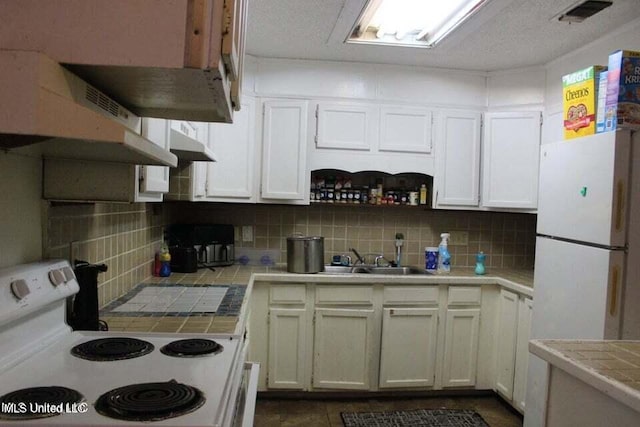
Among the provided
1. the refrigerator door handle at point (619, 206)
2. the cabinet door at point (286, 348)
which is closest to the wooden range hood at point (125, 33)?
the refrigerator door handle at point (619, 206)

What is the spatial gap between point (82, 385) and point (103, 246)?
0.98m

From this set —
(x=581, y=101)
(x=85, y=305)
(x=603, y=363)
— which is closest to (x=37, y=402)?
(x=85, y=305)

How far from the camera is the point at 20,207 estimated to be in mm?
1298

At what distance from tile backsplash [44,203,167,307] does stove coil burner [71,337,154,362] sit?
376 millimetres

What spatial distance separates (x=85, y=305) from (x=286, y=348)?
1.58 m

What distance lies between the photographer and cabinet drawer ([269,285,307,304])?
9.25 ft

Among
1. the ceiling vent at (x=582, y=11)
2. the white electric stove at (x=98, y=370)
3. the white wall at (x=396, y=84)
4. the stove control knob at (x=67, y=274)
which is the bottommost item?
the white electric stove at (x=98, y=370)

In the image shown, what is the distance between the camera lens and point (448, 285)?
294 centimetres

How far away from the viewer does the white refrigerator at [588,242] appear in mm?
1838

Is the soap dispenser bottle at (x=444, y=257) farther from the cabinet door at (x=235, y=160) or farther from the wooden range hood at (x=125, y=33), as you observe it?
the wooden range hood at (x=125, y=33)

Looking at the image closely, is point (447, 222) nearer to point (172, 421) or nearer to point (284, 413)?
point (284, 413)

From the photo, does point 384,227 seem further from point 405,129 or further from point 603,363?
point 603,363

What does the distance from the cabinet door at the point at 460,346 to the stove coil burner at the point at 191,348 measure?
2.02m

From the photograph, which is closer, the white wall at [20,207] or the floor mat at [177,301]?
the white wall at [20,207]
